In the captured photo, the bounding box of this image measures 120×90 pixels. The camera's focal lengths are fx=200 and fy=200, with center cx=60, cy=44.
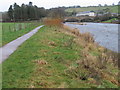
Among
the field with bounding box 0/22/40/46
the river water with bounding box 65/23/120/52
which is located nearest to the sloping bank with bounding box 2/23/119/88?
the field with bounding box 0/22/40/46

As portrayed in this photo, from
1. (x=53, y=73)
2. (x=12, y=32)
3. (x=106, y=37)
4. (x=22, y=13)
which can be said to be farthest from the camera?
(x=22, y=13)

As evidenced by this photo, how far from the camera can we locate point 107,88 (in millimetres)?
8383

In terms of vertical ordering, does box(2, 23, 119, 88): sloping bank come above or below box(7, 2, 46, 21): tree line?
below

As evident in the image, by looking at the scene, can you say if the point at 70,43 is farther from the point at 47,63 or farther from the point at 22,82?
the point at 22,82

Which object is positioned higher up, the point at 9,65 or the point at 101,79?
the point at 9,65

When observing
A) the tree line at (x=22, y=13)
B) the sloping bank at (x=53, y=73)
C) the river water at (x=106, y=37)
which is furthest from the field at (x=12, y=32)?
the tree line at (x=22, y=13)

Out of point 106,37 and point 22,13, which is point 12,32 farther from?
point 22,13

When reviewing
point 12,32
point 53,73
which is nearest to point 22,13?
point 12,32

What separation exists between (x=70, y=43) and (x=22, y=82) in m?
9.92

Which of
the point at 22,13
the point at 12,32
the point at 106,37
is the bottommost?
the point at 106,37

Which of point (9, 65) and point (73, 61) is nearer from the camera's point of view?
point (9, 65)

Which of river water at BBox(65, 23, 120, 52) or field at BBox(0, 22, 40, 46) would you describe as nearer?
field at BBox(0, 22, 40, 46)

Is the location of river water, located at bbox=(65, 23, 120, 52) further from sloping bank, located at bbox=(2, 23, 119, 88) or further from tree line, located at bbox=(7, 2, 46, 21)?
tree line, located at bbox=(7, 2, 46, 21)

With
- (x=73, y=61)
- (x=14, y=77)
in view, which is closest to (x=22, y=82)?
(x=14, y=77)
